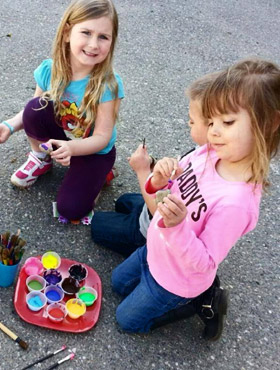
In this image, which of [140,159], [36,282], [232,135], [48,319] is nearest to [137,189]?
[140,159]

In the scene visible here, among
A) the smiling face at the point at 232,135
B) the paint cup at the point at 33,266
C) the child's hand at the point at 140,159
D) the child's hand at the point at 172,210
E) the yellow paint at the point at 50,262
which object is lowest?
the paint cup at the point at 33,266

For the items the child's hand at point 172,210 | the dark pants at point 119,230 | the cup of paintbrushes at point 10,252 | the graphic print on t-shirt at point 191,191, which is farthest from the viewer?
the dark pants at point 119,230

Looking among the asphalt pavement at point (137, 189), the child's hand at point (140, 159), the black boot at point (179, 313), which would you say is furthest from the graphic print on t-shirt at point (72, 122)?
the black boot at point (179, 313)

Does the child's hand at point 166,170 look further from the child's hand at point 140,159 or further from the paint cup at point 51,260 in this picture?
the paint cup at point 51,260

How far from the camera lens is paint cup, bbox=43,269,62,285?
1.81m

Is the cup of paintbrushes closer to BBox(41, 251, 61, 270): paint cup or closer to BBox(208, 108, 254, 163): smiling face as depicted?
BBox(41, 251, 61, 270): paint cup

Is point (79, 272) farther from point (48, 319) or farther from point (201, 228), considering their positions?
point (201, 228)

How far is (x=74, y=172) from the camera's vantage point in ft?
6.98

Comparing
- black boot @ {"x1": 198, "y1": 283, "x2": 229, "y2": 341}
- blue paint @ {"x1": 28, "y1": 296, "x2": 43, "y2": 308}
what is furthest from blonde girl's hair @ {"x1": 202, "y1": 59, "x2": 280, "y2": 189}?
blue paint @ {"x1": 28, "y1": 296, "x2": 43, "y2": 308}

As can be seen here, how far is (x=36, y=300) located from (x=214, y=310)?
2.21 feet

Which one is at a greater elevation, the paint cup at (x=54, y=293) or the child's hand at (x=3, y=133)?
the child's hand at (x=3, y=133)

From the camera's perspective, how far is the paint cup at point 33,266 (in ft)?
6.03

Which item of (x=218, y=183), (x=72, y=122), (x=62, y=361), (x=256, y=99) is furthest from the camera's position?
(x=72, y=122)

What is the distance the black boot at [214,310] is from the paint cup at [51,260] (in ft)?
2.00
